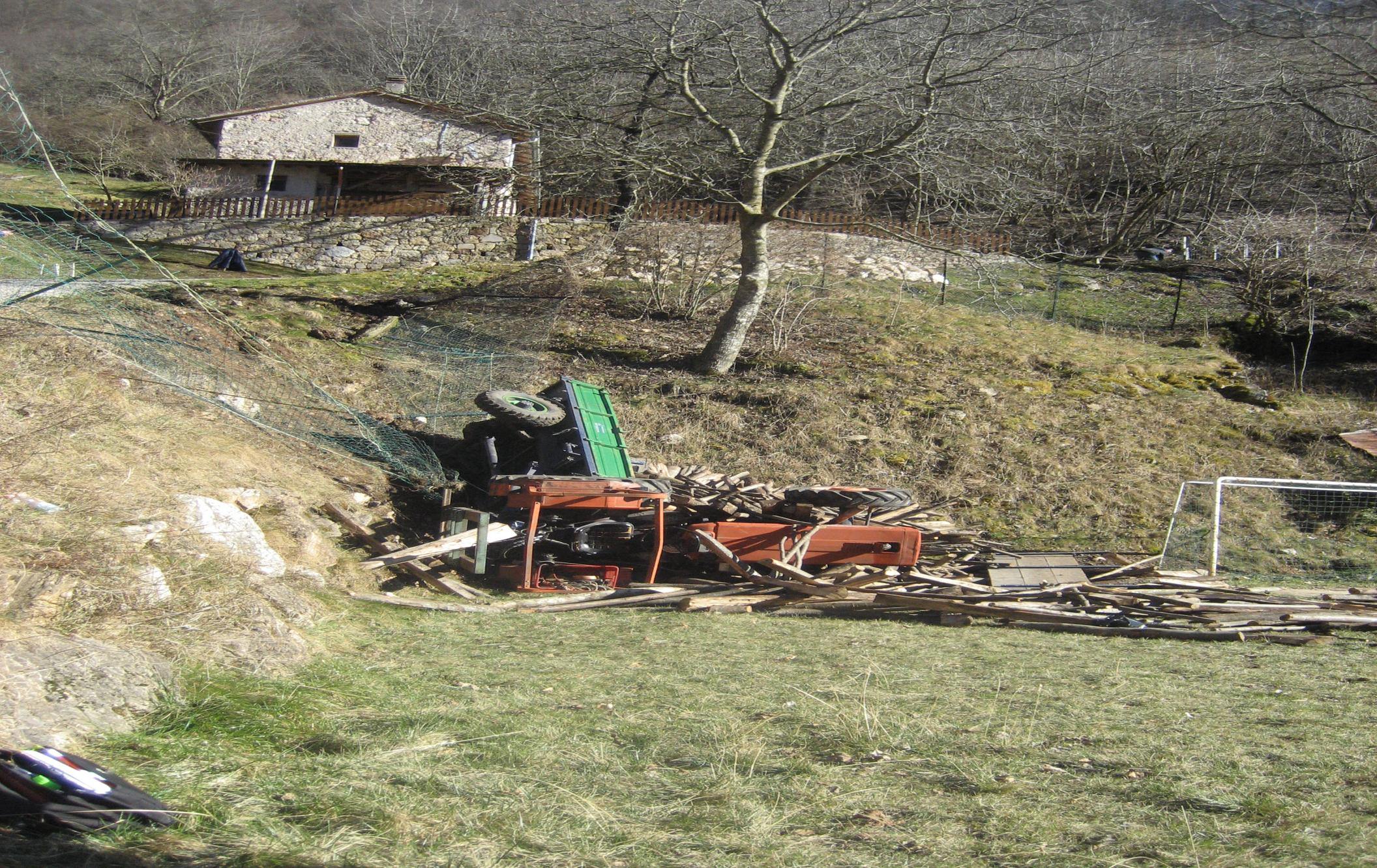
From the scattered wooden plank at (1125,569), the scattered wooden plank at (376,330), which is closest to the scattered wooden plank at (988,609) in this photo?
the scattered wooden plank at (1125,569)

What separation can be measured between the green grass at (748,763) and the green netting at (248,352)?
4903mm

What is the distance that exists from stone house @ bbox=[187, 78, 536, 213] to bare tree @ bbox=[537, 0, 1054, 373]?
16112mm

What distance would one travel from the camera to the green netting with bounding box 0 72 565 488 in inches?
394

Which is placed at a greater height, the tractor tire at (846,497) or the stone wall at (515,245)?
the stone wall at (515,245)

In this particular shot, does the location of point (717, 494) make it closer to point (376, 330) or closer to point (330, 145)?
point (376, 330)

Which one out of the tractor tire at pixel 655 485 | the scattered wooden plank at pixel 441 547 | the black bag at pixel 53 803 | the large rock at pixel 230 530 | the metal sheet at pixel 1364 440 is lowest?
the scattered wooden plank at pixel 441 547

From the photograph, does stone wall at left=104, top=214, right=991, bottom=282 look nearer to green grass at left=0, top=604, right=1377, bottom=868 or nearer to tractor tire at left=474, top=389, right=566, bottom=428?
tractor tire at left=474, top=389, right=566, bottom=428

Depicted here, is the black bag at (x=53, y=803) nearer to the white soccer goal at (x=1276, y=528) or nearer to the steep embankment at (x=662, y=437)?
the steep embankment at (x=662, y=437)

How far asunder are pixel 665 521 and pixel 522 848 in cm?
620

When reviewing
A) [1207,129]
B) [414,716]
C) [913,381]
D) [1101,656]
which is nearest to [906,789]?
[414,716]

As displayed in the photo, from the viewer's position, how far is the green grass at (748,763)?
123 inches

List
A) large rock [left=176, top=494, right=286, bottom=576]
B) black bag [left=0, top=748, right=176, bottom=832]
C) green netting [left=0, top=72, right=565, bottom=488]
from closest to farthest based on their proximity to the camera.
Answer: black bag [left=0, top=748, right=176, bottom=832], large rock [left=176, top=494, right=286, bottom=576], green netting [left=0, top=72, right=565, bottom=488]

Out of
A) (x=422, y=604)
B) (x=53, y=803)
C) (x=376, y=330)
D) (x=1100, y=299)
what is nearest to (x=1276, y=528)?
(x=422, y=604)

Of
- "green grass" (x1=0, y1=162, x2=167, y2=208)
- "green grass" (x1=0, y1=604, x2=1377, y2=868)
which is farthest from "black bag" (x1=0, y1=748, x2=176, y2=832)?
"green grass" (x1=0, y1=162, x2=167, y2=208)
